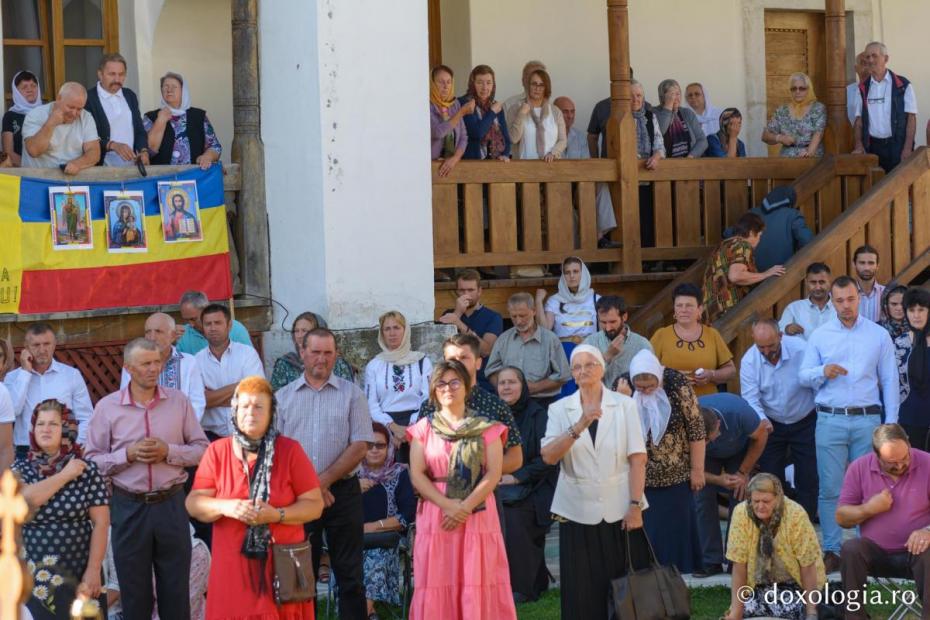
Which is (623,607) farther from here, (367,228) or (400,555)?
(367,228)

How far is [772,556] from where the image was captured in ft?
28.0

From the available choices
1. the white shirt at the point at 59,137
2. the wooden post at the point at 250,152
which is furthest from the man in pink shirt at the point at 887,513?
the white shirt at the point at 59,137

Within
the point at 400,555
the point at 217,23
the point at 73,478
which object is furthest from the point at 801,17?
the point at 73,478

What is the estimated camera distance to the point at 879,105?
13.6 meters

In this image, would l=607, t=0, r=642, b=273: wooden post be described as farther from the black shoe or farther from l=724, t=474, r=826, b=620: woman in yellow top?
l=724, t=474, r=826, b=620: woman in yellow top

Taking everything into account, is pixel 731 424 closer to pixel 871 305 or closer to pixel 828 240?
pixel 871 305

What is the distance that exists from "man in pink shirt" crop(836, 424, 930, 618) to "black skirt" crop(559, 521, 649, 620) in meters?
1.22

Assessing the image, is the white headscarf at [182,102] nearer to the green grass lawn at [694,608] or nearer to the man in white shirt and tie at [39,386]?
the man in white shirt and tie at [39,386]

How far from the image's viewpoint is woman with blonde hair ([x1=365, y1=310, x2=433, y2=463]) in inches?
398

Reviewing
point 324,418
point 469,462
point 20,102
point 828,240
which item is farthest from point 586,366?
point 20,102

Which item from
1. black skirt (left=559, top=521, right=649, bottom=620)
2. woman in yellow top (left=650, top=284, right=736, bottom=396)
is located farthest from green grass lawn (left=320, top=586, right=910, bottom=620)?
woman in yellow top (left=650, top=284, right=736, bottom=396)

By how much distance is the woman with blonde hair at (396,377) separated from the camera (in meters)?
10.1

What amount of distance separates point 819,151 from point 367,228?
15.9ft

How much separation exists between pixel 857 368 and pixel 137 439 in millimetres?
4625
